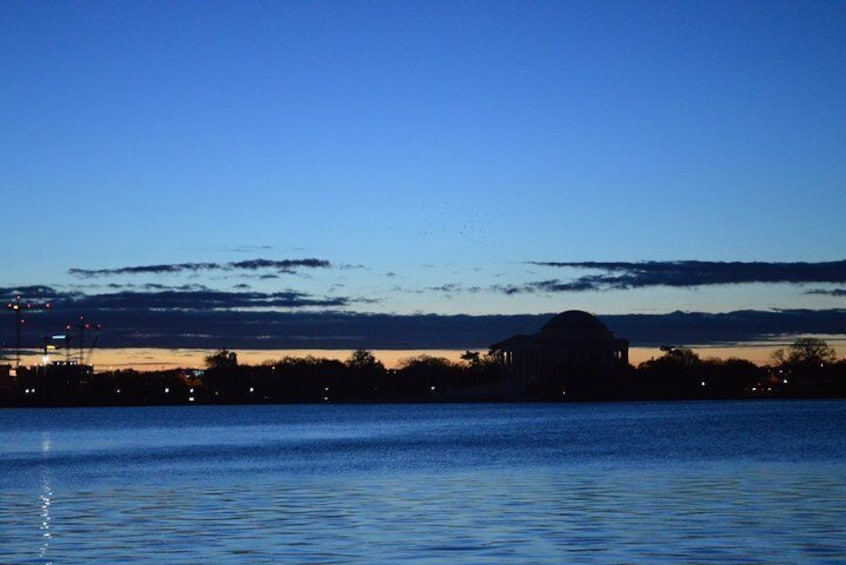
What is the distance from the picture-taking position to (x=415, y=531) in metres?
33.9

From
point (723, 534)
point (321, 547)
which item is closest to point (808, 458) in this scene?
point (723, 534)

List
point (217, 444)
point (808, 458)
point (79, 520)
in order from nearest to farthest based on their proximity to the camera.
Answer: point (79, 520) < point (808, 458) < point (217, 444)

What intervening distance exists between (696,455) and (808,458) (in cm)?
709

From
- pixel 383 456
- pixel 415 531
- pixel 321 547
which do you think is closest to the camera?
pixel 321 547

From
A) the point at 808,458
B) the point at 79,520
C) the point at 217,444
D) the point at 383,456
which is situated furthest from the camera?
the point at 217,444

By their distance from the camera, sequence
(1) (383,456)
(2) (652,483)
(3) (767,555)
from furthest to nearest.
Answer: (1) (383,456) < (2) (652,483) < (3) (767,555)

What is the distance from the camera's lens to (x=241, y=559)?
29172 millimetres

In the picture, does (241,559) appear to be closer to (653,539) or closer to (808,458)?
(653,539)

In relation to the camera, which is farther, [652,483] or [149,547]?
[652,483]

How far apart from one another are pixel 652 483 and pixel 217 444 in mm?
58851

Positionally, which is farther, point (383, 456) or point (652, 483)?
point (383, 456)

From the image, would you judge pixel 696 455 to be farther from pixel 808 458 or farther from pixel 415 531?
pixel 415 531

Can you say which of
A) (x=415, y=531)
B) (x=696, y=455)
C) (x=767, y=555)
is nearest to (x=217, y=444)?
(x=696, y=455)

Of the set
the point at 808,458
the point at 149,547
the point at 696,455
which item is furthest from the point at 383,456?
the point at 149,547
